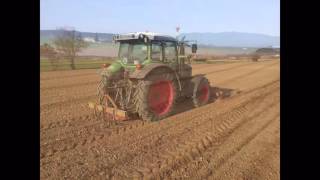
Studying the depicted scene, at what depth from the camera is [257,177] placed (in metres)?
4.82

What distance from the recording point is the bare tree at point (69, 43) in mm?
24562

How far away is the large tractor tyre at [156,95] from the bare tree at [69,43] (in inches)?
704

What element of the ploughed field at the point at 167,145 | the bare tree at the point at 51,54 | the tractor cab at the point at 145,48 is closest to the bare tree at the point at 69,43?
the bare tree at the point at 51,54

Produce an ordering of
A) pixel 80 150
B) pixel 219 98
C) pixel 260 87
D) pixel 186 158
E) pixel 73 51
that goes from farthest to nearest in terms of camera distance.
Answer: pixel 73 51 → pixel 260 87 → pixel 219 98 → pixel 80 150 → pixel 186 158

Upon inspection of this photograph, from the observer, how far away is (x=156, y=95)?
7793 millimetres

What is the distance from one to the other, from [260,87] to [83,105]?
7.27m

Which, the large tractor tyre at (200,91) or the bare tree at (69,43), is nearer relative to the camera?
the large tractor tyre at (200,91)

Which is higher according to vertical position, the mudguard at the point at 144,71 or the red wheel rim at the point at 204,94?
the mudguard at the point at 144,71

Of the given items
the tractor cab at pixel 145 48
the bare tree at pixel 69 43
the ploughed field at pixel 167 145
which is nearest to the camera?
the ploughed field at pixel 167 145

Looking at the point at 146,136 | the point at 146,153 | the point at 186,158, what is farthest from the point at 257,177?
the point at 146,136

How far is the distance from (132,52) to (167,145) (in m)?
3.02

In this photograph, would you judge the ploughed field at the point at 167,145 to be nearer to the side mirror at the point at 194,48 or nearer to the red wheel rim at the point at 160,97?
the red wheel rim at the point at 160,97

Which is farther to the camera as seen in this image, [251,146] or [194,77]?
[194,77]
